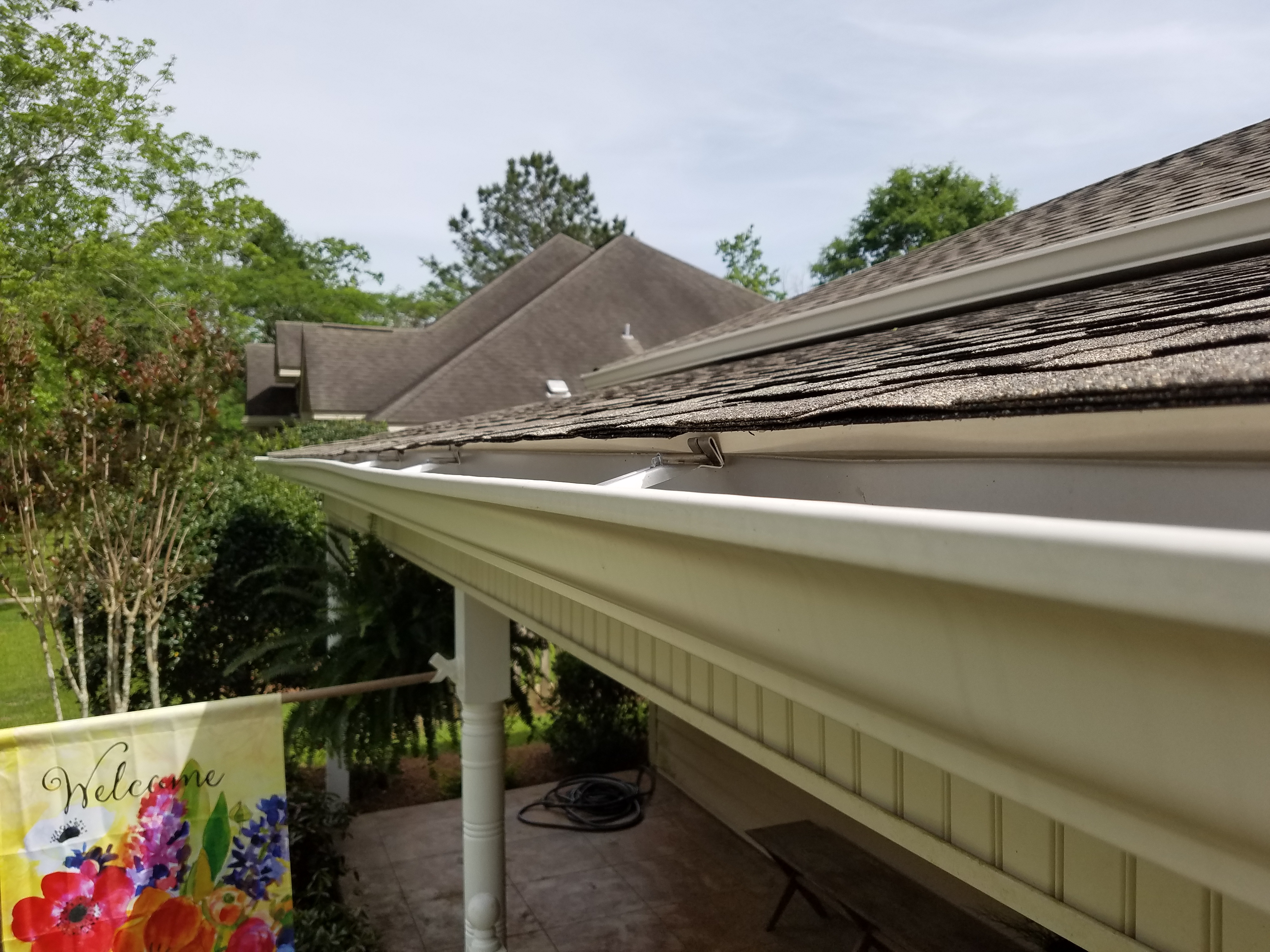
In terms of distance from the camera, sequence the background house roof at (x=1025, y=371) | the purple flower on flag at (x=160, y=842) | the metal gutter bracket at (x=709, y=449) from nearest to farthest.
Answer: the background house roof at (x=1025, y=371), the metal gutter bracket at (x=709, y=449), the purple flower on flag at (x=160, y=842)

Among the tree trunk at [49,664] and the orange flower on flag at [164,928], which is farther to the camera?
the tree trunk at [49,664]

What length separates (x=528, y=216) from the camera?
149 feet

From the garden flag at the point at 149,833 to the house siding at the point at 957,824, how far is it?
2452 millimetres

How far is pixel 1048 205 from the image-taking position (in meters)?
6.35

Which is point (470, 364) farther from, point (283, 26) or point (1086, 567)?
point (1086, 567)

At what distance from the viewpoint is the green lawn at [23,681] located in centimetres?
1099

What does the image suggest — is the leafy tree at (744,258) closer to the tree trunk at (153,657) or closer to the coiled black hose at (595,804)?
the coiled black hose at (595,804)

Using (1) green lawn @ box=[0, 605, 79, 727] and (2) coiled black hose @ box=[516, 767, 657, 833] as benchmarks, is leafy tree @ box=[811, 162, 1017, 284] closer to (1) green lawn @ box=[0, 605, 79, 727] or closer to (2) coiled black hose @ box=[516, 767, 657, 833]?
(1) green lawn @ box=[0, 605, 79, 727]

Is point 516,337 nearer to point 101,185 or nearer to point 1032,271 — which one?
point 101,185

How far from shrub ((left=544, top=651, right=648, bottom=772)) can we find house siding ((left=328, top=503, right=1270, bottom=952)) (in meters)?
7.47

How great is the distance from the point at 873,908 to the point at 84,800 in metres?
4.23

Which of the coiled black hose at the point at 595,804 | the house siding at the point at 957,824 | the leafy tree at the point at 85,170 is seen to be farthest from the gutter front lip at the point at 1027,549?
the leafy tree at the point at 85,170

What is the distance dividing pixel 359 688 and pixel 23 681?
10244 millimetres

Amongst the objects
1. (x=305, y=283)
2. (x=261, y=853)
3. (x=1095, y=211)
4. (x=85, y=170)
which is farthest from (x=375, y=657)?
(x=305, y=283)
